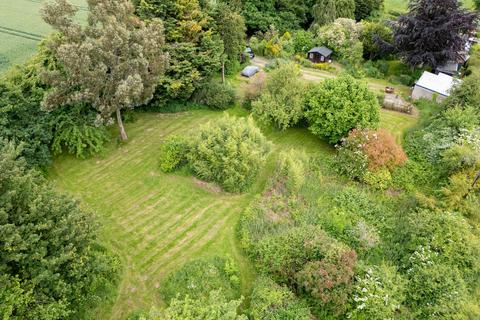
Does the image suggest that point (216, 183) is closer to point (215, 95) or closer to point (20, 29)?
point (215, 95)

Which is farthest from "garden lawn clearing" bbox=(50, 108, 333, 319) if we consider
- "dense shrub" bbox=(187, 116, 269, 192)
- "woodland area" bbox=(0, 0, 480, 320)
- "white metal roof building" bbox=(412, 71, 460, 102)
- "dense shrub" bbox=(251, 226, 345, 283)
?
"white metal roof building" bbox=(412, 71, 460, 102)

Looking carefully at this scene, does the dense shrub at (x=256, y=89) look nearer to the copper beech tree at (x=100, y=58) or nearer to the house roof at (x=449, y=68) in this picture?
the copper beech tree at (x=100, y=58)

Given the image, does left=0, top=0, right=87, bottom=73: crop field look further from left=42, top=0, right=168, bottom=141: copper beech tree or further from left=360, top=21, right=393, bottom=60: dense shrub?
left=360, top=21, right=393, bottom=60: dense shrub

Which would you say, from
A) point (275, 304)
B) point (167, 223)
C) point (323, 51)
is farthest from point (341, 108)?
point (323, 51)

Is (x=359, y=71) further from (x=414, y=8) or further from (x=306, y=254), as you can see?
(x=306, y=254)

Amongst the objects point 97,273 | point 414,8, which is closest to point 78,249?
point 97,273

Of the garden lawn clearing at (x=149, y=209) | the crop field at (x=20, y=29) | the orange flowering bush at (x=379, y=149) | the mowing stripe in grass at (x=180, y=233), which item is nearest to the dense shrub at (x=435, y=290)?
the orange flowering bush at (x=379, y=149)
